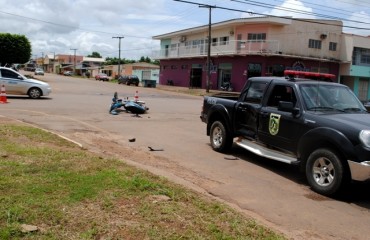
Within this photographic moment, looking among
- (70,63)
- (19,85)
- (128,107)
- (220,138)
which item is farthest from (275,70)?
(70,63)

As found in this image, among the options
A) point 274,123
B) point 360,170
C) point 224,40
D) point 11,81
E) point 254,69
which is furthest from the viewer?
point 224,40

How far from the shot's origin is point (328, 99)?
7.62 metres

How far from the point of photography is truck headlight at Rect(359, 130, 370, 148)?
6098 mm

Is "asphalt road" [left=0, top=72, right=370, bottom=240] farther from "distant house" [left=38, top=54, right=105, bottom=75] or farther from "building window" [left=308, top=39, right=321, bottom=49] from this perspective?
"distant house" [left=38, top=54, right=105, bottom=75]

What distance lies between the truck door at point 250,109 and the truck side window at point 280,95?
29cm

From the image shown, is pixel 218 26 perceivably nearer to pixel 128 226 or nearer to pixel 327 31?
pixel 327 31

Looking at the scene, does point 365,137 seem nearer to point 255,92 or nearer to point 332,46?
point 255,92

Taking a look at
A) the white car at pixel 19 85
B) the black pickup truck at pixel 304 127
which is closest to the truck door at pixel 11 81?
the white car at pixel 19 85

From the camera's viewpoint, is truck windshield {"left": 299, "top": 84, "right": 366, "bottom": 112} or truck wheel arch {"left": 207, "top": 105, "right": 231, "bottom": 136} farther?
truck wheel arch {"left": 207, "top": 105, "right": 231, "bottom": 136}

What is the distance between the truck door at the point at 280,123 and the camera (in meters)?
7.41

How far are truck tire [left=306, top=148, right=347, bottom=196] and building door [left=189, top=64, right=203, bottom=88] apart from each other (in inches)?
1834

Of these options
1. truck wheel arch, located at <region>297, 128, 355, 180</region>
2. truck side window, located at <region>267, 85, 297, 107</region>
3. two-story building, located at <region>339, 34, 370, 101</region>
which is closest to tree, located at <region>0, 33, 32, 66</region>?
two-story building, located at <region>339, 34, 370, 101</region>

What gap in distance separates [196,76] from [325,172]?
1891 inches

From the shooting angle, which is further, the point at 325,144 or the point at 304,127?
the point at 304,127
